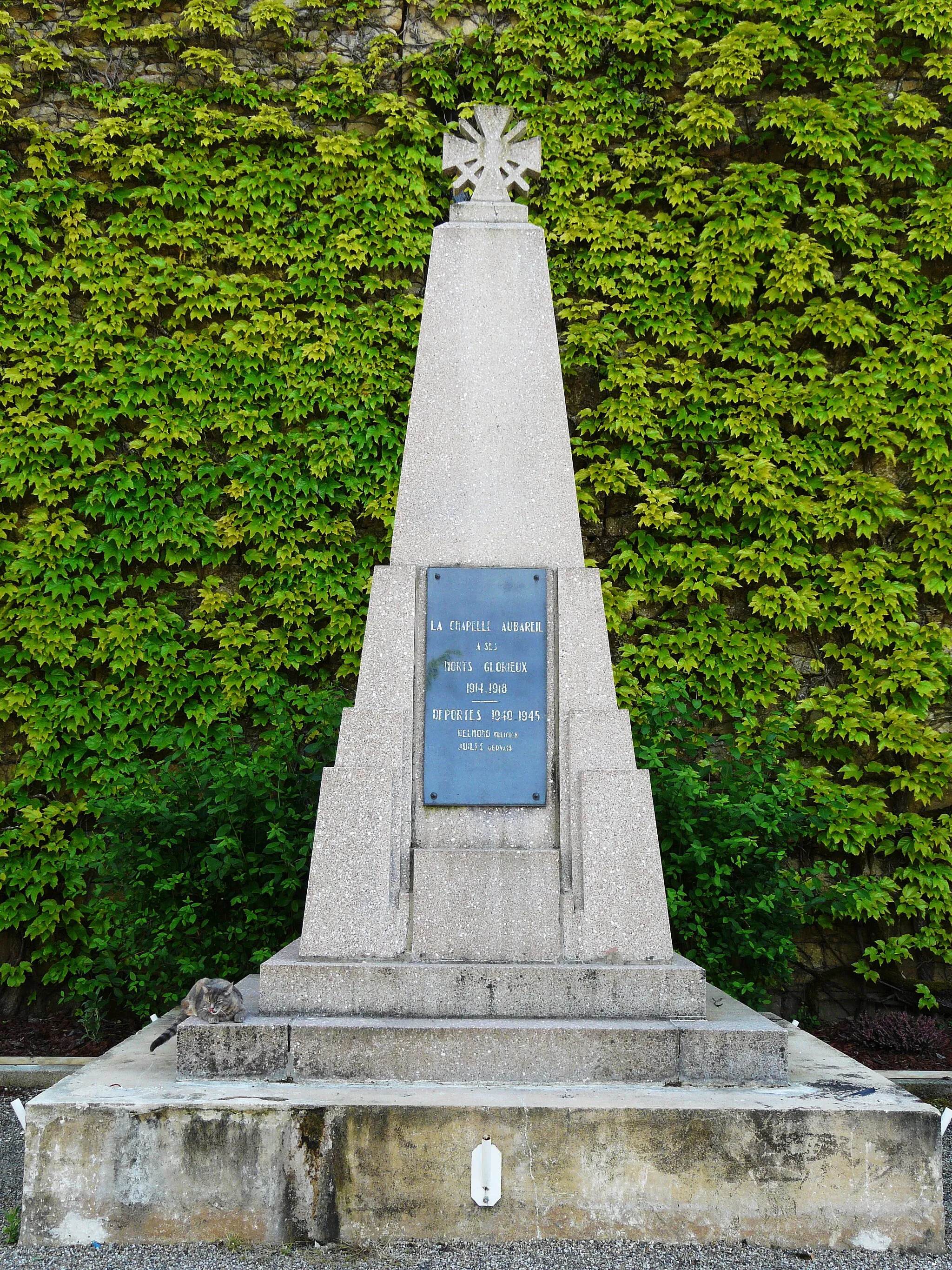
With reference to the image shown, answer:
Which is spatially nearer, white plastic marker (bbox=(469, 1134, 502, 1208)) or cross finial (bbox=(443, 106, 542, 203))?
white plastic marker (bbox=(469, 1134, 502, 1208))

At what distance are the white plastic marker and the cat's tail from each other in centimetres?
111

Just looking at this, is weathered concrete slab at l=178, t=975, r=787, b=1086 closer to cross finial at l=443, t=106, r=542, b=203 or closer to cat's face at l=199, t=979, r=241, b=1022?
cat's face at l=199, t=979, r=241, b=1022

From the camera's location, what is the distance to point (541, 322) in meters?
4.23

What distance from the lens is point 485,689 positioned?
13.0ft

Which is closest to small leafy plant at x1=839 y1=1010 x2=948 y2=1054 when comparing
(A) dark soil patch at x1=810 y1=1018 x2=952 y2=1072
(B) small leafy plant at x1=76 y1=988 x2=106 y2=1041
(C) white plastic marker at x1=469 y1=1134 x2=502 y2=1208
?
(A) dark soil patch at x1=810 y1=1018 x2=952 y2=1072

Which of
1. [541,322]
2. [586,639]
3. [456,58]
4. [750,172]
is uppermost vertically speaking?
[456,58]

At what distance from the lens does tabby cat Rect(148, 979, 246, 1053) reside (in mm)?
3395

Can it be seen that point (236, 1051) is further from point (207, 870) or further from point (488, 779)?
point (207, 870)

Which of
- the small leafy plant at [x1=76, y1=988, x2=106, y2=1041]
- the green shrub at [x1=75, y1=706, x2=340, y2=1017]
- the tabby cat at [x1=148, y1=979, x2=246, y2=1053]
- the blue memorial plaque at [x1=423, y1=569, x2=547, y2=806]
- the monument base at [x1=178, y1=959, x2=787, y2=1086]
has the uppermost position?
the blue memorial plaque at [x1=423, y1=569, x2=547, y2=806]

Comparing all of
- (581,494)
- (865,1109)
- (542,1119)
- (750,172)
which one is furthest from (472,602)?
(750,172)

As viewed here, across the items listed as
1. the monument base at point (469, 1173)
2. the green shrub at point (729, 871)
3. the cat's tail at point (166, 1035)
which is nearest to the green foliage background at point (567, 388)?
the green shrub at point (729, 871)

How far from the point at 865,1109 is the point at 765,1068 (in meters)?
0.37

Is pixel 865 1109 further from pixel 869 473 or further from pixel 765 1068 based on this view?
pixel 869 473

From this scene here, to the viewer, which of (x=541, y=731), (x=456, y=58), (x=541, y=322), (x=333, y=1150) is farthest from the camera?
(x=456, y=58)
